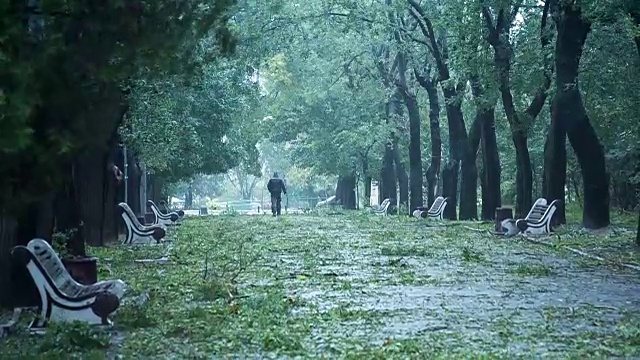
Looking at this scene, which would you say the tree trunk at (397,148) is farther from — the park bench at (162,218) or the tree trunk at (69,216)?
the tree trunk at (69,216)

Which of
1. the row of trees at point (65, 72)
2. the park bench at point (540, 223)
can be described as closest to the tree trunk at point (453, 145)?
the park bench at point (540, 223)

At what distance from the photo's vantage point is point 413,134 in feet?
147

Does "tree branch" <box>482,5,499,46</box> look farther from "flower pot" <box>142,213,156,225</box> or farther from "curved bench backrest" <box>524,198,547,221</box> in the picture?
"flower pot" <box>142,213,156,225</box>

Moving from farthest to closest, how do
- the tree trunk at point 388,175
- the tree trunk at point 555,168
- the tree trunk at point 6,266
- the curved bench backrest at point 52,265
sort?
1. the tree trunk at point 388,175
2. the tree trunk at point 555,168
3. the tree trunk at point 6,266
4. the curved bench backrest at point 52,265

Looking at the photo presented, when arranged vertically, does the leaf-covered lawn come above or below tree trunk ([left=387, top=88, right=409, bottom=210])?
below

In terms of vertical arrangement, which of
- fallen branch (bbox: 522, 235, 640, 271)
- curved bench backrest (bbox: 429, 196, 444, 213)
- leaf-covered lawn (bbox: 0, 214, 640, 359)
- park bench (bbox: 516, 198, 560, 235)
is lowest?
leaf-covered lawn (bbox: 0, 214, 640, 359)

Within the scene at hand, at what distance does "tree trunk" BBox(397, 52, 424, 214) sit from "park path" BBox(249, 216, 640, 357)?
20759mm

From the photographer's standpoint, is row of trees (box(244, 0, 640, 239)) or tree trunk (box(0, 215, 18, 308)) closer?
tree trunk (box(0, 215, 18, 308))

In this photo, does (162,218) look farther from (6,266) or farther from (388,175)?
(6,266)

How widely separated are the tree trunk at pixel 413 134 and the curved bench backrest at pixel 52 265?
3340 centimetres

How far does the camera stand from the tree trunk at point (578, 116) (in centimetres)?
2464

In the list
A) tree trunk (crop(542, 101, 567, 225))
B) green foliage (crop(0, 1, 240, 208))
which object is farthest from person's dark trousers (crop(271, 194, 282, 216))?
green foliage (crop(0, 1, 240, 208))

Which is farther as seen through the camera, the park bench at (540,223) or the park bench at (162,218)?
the park bench at (162,218)

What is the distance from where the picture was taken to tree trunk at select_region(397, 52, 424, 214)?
44094 millimetres
